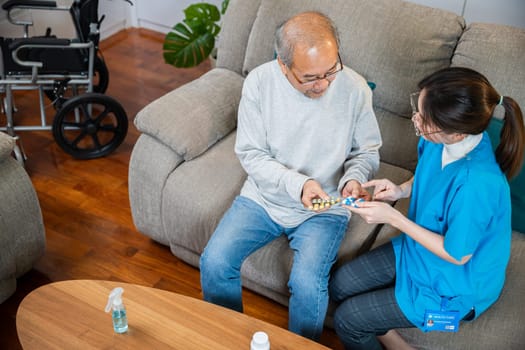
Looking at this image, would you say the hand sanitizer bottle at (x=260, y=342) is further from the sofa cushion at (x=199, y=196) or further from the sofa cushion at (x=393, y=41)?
the sofa cushion at (x=393, y=41)

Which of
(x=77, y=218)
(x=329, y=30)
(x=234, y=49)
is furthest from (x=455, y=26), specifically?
(x=77, y=218)

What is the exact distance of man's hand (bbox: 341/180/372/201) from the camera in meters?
1.75

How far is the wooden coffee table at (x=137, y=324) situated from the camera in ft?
4.93

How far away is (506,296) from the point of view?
1.78 meters

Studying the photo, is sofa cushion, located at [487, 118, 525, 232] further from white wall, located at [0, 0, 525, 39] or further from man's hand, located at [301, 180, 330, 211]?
white wall, located at [0, 0, 525, 39]

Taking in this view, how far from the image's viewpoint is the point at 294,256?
1.87 metres

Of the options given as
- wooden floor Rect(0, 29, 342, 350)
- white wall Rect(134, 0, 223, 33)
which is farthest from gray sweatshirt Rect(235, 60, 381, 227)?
white wall Rect(134, 0, 223, 33)

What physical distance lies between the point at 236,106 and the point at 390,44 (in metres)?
0.64

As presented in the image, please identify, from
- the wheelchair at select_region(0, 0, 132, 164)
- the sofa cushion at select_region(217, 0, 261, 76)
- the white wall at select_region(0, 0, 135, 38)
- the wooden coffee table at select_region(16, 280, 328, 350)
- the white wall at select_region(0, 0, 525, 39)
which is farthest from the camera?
the white wall at select_region(0, 0, 135, 38)

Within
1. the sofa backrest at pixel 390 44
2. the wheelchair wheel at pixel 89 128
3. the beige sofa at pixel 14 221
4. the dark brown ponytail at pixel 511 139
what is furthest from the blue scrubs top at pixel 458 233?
the wheelchair wheel at pixel 89 128

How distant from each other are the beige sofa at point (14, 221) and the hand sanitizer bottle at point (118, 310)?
70cm

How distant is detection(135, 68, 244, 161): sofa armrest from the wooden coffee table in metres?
0.67

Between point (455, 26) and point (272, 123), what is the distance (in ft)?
2.68

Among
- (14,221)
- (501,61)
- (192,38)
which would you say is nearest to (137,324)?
(14,221)
